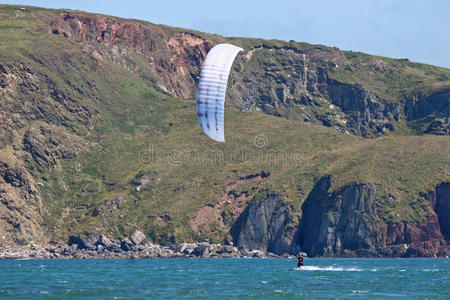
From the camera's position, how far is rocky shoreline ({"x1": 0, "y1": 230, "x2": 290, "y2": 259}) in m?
171

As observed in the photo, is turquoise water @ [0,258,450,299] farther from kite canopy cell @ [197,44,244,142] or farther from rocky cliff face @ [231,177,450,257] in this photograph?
rocky cliff face @ [231,177,450,257]

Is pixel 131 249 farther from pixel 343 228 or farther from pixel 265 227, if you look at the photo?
pixel 343 228

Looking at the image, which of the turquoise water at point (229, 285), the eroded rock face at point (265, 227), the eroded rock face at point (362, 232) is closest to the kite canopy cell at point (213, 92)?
the turquoise water at point (229, 285)

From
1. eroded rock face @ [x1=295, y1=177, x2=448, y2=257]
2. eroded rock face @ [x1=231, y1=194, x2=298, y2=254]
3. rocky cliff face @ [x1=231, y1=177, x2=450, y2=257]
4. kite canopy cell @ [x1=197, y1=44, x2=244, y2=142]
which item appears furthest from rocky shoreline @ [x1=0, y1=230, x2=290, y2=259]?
kite canopy cell @ [x1=197, y1=44, x2=244, y2=142]

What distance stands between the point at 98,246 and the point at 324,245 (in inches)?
1683

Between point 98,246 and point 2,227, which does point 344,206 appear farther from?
point 2,227

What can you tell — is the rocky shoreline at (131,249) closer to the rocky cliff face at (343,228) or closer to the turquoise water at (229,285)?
the rocky cliff face at (343,228)

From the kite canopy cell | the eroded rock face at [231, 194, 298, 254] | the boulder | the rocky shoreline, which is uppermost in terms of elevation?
the kite canopy cell

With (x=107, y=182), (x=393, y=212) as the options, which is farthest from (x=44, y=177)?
(x=393, y=212)

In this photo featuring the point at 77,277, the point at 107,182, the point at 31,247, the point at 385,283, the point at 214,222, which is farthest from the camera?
the point at 107,182

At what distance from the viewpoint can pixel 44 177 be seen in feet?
627

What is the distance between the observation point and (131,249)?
175875 millimetres

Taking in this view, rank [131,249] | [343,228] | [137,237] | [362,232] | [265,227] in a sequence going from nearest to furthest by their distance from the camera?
[362,232] < [343,228] < [131,249] < [265,227] < [137,237]

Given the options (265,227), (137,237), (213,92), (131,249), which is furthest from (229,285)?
(137,237)
